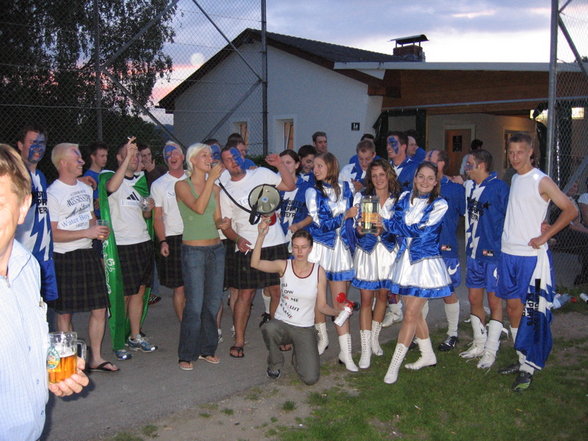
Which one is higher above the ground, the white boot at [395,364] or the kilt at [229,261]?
the kilt at [229,261]

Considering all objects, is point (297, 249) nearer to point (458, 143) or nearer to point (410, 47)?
point (458, 143)

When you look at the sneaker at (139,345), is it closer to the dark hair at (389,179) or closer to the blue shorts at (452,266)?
the dark hair at (389,179)

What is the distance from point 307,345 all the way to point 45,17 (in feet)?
26.4

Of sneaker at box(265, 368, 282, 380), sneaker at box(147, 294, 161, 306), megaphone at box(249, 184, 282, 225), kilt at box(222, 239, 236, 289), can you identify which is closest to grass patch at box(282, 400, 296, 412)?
sneaker at box(265, 368, 282, 380)

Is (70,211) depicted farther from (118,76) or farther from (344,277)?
(118,76)

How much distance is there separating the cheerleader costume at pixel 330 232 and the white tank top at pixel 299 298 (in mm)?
258

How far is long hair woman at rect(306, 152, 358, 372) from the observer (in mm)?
5125

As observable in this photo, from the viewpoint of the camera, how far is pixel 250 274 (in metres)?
5.42

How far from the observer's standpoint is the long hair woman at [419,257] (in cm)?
468

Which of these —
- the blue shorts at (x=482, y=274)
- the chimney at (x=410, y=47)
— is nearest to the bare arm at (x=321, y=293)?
the blue shorts at (x=482, y=274)

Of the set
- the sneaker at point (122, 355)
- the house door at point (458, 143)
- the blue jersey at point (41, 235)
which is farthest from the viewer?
the house door at point (458, 143)

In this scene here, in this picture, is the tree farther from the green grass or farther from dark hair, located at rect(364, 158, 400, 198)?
the green grass

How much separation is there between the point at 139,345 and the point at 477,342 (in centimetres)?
327

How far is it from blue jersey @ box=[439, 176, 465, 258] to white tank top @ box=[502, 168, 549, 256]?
75 centimetres
